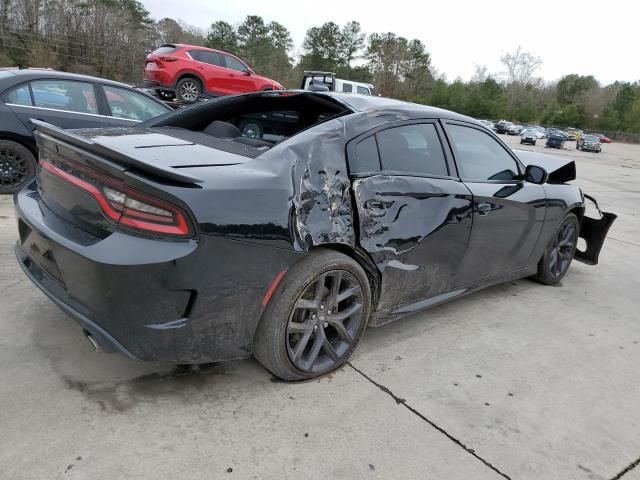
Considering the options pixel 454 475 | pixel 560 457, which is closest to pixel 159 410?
pixel 454 475

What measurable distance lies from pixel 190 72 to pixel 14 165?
7.82 metres

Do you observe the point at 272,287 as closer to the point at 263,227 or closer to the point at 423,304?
the point at 263,227

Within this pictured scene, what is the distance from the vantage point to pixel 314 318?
249 centimetres

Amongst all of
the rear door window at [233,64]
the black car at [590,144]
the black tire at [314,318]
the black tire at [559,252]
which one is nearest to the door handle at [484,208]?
the black tire at [314,318]

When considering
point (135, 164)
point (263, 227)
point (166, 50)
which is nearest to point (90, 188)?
point (135, 164)

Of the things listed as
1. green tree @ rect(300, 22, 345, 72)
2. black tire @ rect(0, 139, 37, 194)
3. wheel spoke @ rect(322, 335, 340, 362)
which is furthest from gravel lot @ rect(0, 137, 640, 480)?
green tree @ rect(300, 22, 345, 72)

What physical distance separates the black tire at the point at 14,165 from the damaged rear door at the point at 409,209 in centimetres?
440

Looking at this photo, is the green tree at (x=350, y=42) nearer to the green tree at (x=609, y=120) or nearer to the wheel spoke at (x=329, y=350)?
the green tree at (x=609, y=120)

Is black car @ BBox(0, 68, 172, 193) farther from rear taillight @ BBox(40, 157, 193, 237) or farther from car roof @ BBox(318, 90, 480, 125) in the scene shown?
rear taillight @ BBox(40, 157, 193, 237)

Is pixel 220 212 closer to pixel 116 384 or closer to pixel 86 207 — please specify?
pixel 86 207

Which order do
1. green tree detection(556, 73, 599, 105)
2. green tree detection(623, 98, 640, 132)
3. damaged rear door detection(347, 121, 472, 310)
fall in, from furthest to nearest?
green tree detection(556, 73, 599, 105) → green tree detection(623, 98, 640, 132) → damaged rear door detection(347, 121, 472, 310)

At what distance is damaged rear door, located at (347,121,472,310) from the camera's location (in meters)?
2.59

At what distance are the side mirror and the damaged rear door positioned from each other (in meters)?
0.98

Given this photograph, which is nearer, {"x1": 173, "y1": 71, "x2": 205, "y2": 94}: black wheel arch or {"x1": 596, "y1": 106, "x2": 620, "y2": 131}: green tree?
{"x1": 173, "y1": 71, "x2": 205, "y2": 94}: black wheel arch
